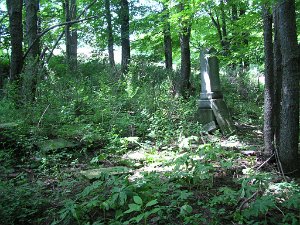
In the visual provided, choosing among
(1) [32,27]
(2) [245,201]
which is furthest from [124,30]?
(2) [245,201]

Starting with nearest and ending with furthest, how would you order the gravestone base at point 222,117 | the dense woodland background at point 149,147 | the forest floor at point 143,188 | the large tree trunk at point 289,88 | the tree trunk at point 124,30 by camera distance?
1. the forest floor at point 143,188
2. the dense woodland background at point 149,147
3. the large tree trunk at point 289,88
4. the gravestone base at point 222,117
5. the tree trunk at point 124,30

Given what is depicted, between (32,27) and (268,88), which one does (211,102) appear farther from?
(32,27)

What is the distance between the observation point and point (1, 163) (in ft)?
16.3

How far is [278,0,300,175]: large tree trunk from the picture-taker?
14.2 feet

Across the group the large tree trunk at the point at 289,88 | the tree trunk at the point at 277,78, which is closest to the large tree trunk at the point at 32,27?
the tree trunk at the point at 277,78

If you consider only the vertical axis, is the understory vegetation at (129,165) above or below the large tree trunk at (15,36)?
below

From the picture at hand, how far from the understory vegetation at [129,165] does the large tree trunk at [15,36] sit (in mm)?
817

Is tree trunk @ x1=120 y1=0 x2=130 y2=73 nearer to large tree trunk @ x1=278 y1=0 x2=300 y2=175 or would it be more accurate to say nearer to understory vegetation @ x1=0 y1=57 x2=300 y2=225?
understory vegetation @ x1=0 y1=57 x2=300 y2=225

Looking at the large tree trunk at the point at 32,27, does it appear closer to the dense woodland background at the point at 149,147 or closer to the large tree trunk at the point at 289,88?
the dense woodland background at the point at 149,147

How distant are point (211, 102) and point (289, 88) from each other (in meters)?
3.54

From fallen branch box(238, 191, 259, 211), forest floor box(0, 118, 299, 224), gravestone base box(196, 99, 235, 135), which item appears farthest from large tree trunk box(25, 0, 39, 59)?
fallen branch box(238, 191, 259, 211)

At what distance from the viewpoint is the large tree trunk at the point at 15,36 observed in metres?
7.97

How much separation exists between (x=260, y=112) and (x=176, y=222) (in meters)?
7.32

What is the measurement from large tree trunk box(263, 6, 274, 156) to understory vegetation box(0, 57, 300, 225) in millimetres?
277
